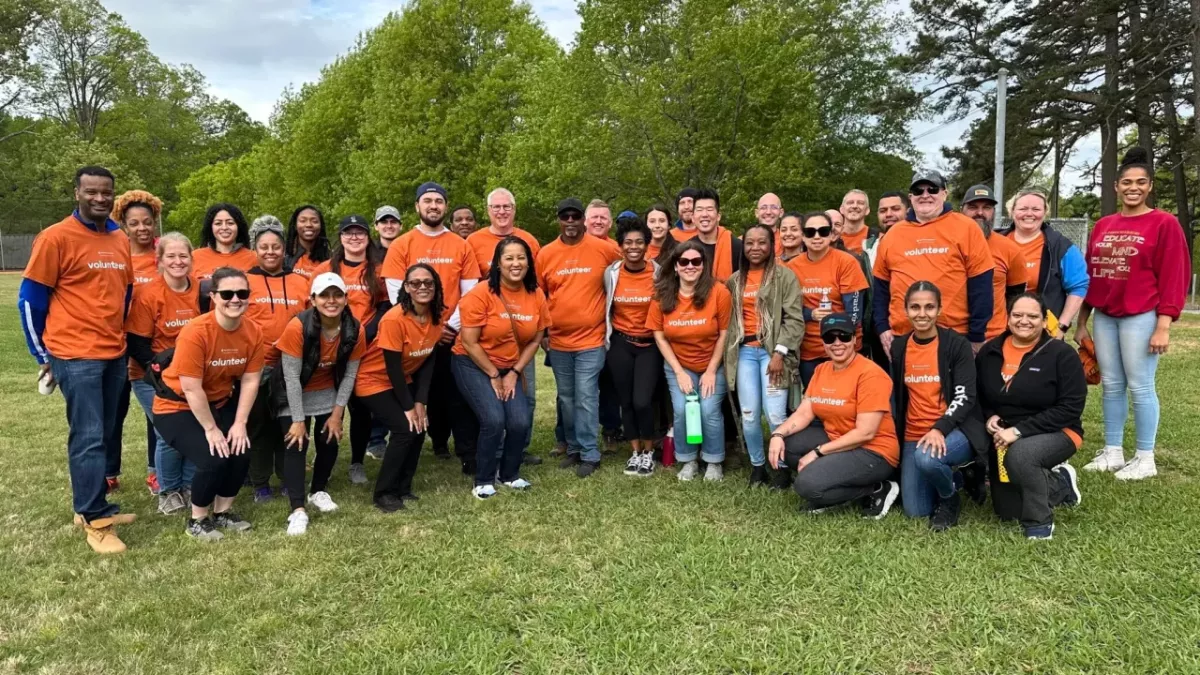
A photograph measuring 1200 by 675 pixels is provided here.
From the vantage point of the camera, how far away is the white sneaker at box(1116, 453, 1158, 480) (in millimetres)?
5297

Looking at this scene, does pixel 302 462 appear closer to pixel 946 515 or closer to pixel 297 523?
pixel 297 523

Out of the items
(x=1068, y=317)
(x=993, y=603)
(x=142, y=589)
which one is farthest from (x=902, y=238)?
(x=142, y=589)

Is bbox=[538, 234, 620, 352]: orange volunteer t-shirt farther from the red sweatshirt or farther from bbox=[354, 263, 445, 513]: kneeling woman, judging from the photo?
the red sweatshirt

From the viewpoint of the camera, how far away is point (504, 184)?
65.6 feet

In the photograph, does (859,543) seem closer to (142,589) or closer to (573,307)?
(573,307)

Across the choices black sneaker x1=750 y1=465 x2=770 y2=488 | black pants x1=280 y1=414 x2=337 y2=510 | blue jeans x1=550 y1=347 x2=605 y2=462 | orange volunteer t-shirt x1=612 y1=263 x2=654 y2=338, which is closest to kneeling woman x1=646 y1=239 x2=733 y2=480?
orange volunteer t-shirt x1=612 y1=263 x2=654 y2=338

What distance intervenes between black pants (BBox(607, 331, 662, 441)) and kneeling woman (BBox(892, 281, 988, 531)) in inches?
75.7

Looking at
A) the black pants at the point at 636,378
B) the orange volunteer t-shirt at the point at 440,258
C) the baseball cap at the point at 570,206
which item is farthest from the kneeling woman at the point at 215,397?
the black pants at the point at 636,378

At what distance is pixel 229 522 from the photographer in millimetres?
4680

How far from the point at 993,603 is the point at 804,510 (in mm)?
1421

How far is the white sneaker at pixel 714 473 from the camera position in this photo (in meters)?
5.50

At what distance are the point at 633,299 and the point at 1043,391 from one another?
115 inches

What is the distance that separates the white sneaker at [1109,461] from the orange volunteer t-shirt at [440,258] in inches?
204

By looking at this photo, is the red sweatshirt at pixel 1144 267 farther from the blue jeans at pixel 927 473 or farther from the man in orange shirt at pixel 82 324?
the man in orange shirt at pixel 82 324
